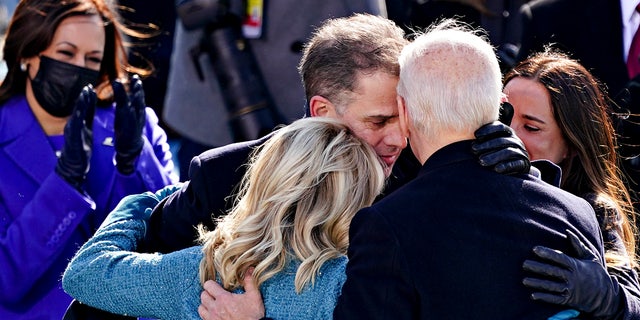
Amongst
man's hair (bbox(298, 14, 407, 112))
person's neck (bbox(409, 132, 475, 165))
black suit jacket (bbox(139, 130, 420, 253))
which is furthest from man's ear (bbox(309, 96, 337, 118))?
person's neck (bbox(409, 132, 475, 165))

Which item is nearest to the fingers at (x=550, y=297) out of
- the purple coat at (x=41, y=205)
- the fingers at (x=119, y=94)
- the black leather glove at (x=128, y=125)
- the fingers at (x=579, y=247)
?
the fingers at (x=579, y=247)

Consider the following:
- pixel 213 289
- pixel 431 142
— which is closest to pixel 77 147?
pixel 213 289

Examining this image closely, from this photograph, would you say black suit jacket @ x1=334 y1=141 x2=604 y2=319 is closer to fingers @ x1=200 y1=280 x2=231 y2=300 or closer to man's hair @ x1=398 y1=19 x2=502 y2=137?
man's hair @ x1=398 y1=19 x2=502 y2=137

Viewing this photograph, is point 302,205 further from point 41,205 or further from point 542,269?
point 41,205

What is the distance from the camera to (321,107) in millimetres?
2879

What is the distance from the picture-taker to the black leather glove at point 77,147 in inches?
132

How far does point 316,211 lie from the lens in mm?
2324

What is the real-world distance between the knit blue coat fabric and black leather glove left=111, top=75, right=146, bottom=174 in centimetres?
85

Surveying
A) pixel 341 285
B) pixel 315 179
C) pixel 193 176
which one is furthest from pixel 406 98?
pixel 193 176

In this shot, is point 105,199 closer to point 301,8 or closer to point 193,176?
point 193,176

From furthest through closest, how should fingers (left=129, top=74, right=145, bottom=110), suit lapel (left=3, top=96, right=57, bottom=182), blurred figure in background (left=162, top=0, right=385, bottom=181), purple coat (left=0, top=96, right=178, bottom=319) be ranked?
blurred figure in background (left=162, top=0, right=385, bottom=181)
fingers (left=129, top=74, right=145, bottom=110)
suit lapel (left=3, top=96, right=57, bottom=182)
purple coat (left=0, top=96, right=178, bottom=319)

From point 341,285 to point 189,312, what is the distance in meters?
0.39

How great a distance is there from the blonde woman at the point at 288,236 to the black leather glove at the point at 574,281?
42cm

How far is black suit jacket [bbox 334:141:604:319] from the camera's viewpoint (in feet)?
6.95
